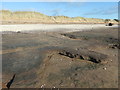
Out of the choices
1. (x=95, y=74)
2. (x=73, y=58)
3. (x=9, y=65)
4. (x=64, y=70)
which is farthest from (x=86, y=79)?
(x=9, y=65)

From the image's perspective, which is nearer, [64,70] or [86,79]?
[86,79]

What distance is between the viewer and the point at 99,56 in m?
6.29

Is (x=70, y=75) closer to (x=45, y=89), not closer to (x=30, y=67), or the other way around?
(x=45, y=89)

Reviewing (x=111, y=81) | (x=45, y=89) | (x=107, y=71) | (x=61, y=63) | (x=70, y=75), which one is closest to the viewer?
(x=45, y=89)

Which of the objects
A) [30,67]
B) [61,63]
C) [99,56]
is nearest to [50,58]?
[61,63]

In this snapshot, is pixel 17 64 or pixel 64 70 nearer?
pixel 64 70

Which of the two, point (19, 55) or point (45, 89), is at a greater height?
point (19, 55)

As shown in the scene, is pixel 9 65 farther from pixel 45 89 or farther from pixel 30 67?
pixel 45 89

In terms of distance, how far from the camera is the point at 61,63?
5.68m

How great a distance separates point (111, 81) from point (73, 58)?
220cm

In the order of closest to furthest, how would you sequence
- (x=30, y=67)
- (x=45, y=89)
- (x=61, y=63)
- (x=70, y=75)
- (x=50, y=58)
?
(x=45, y=89) → (x=70, y=75) → (x=30, y=67) → (x=61, y=63) → (x=50, y=58)

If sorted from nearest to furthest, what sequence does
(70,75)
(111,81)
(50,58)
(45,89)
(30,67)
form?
(45,89)
(111,81)
(70,75)
(30,67)
(50,58)

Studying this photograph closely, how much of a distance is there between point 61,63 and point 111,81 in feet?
6.12

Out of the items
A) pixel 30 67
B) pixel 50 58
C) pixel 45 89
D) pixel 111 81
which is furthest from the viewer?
pixel 50 58
